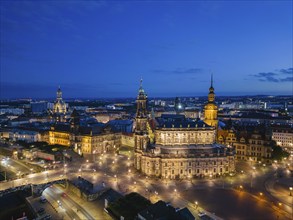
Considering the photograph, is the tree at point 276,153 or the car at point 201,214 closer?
the car at point 201,214

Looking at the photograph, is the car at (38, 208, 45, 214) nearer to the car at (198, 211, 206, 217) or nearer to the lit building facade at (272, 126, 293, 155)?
the car at (198, 211, 206, 217)

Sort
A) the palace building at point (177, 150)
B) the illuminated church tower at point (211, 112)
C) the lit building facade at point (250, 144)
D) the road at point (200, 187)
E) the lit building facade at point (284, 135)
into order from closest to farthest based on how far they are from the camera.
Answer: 1. the road at point (200, 187)
2. the palace building at point (177, 150)
3. the lit building facade at point (250, 144)
4. the illuminated church tower at point (211, 112)
5. the lit building facade at point (284, 135)

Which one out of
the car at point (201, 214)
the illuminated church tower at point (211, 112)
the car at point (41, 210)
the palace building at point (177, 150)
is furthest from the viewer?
the illuminated church tower at point (211, 112)

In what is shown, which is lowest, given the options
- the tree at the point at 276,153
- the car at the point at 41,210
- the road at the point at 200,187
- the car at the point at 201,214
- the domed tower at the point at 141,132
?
the road at the point at 200,187

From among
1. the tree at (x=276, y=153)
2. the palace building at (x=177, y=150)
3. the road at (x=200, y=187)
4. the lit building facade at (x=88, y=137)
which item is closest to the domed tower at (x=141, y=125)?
the palace building at (x=177, y=150)

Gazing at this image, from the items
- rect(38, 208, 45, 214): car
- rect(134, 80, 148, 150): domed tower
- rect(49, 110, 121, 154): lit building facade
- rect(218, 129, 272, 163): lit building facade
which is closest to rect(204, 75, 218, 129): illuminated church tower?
rect(218, 129, 272, 163): lit building facade

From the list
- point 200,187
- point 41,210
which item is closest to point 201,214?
point 200,187

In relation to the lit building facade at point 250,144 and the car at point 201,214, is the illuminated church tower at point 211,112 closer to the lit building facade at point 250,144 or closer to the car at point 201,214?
the lit building facade at point 250,144

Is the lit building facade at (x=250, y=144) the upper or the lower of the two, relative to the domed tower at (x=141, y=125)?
lower

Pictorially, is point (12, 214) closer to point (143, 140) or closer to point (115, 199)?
point (115, 199)
